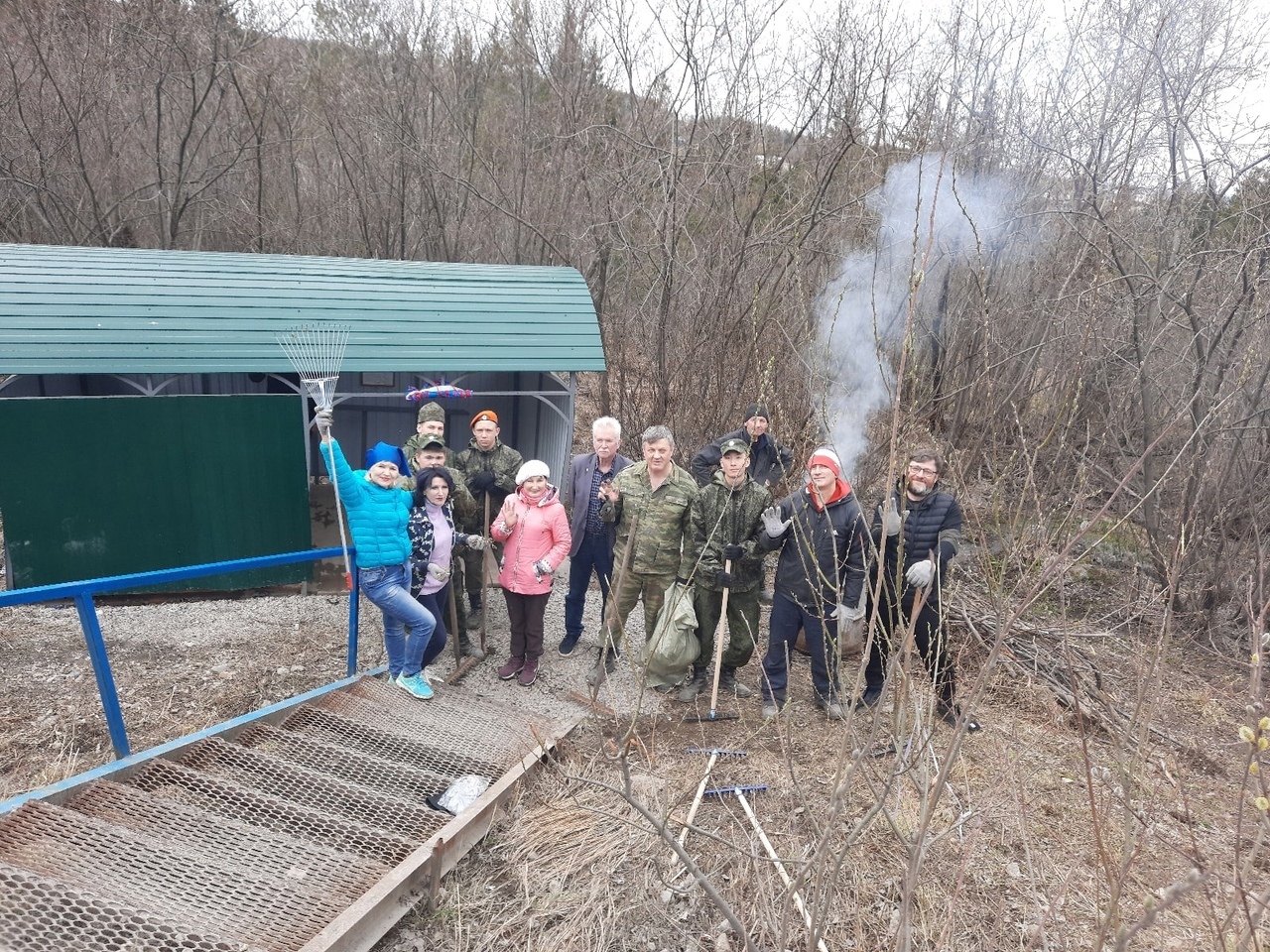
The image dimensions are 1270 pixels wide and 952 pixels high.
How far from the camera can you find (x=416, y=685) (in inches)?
187

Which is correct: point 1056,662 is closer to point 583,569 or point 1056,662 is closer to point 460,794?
point 583,569

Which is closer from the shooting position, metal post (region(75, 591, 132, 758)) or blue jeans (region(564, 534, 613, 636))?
metal post (region(75, 591, 132, 758))

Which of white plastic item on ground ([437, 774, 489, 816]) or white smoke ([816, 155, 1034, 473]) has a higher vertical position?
white smoke ([816, 155, 1034, 473])

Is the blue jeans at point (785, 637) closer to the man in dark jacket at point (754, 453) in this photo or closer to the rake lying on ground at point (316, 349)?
the man in dark jacket at point (754, 453)

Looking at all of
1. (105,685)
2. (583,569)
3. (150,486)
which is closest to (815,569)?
(583,569)

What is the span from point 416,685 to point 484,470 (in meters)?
1.62

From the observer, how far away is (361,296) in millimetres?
7734

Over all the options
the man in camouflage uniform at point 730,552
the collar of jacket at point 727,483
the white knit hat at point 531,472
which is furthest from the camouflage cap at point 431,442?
the collar of jacket at point 727,483

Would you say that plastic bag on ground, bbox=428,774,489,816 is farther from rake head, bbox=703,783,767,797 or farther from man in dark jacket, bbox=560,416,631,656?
man in dark jacket, bbox=560,416,631,656

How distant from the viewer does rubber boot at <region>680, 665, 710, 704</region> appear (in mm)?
5223

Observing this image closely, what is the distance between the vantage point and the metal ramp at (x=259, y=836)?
246cm

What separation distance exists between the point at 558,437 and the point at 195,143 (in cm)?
1088

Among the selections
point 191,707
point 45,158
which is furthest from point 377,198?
point 191,707

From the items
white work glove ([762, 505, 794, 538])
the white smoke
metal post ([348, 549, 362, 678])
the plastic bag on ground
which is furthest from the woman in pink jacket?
the white smoke
